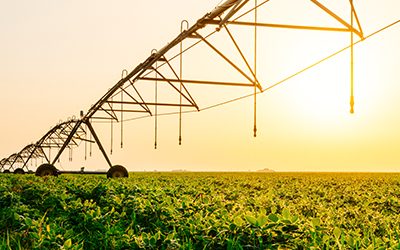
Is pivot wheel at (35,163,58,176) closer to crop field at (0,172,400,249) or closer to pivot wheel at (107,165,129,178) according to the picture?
pivot wheel at (107,165,129,178)

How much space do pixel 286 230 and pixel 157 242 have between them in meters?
1.18

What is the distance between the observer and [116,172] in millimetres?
25062

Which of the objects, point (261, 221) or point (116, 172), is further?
point (116, 172)

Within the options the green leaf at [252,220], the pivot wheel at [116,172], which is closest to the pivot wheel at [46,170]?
the pivot wheel at [116,172]

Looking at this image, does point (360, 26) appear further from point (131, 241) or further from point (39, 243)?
point (39, 243)

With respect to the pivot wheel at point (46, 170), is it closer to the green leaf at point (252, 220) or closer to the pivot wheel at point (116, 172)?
the pivot wheel at point (116, 172)

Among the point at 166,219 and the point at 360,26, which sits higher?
the point at 360,26

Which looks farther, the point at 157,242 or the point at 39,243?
the point at 39,243

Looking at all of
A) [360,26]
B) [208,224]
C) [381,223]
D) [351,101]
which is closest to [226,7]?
[360,26]

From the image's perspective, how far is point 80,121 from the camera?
25.6 m

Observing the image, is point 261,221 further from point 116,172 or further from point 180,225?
point 116,172

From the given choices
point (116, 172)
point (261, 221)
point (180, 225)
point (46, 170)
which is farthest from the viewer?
point (46, 170)

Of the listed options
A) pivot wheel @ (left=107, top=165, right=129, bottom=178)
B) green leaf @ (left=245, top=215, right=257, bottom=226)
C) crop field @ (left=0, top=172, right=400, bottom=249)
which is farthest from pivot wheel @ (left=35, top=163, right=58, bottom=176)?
green leaf @ (left=245, top=215, right=257, bottom=226)

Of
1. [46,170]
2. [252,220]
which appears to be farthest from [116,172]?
[252,220]
